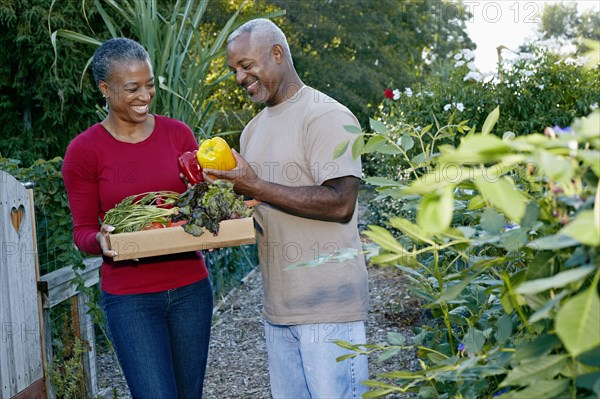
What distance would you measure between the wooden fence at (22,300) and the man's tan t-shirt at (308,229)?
1503 millimetres

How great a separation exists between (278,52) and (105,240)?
2.90 ft

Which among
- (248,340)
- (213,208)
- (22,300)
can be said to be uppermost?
(213,208)

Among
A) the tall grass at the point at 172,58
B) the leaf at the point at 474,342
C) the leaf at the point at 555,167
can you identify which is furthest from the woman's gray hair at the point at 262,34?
the tall grass at the point at 172,58

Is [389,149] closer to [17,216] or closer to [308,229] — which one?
[308,229]

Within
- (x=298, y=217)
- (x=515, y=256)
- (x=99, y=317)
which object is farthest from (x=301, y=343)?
(x=99, y=317)

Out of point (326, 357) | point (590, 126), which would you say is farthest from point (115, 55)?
point (590, 126)

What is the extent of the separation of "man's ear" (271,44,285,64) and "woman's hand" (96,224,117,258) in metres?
0.82

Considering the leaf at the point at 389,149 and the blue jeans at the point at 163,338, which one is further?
the blue jeans at the point at 163,338

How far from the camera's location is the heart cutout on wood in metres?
3.54

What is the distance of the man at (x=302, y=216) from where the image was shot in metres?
2.33

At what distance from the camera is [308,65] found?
19.7 meters

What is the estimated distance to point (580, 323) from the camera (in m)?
0.79

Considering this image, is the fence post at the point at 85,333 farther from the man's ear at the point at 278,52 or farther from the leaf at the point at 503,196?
the leaf at the point at 503,196

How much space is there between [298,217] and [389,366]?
9.39 feet
